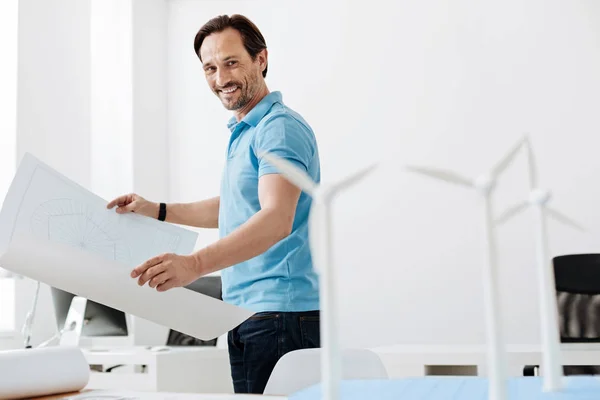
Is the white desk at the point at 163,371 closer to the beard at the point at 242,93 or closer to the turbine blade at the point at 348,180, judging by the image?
the beard at the point at 242,93

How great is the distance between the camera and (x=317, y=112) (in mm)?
4430

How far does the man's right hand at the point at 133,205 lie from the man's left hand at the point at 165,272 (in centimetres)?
38

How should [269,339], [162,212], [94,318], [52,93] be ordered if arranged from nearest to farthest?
[269,339] < [162,212] < [94,318] < [52,93]

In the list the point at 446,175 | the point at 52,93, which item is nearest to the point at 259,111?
the point at 446,175

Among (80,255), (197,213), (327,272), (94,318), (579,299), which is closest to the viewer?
(327,272)

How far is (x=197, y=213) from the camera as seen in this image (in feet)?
6.64

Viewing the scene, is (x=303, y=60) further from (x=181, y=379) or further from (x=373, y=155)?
(x=181, y=379)

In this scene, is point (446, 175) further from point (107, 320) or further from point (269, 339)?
point (107, 320)

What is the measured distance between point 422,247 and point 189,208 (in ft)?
7.37

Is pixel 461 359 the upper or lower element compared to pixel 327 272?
lower

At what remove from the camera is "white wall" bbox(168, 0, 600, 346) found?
3822 millimetres

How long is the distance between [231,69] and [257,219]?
463 mm

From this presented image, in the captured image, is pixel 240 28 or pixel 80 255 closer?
pixel 80 255

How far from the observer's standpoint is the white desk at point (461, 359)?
254 centimetres
